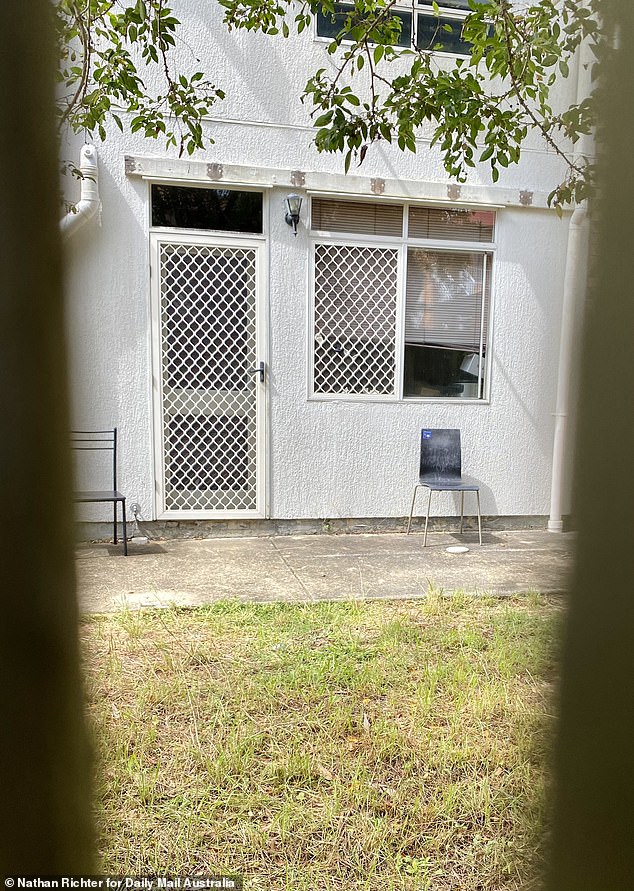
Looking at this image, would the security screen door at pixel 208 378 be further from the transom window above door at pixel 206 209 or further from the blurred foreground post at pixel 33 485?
the blurred foreground post at pixel 33 485

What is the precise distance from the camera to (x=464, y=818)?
1.75 metres

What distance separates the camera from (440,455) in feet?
17.3

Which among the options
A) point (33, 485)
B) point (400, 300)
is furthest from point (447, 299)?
point (33, 485)

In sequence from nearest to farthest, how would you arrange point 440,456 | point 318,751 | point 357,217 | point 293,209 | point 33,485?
1. point 33,485
2. point 318,751
3. point 293,209
4. point 357,217
5. point 440,456

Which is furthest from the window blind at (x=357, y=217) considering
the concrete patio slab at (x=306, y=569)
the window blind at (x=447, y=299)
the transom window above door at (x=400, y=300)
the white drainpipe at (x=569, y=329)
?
the white drainpipe at (x=569, y=329)

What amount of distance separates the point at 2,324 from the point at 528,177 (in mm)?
5875

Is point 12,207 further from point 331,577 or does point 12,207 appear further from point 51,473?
point 331,577

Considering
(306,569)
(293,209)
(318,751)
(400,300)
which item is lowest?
(306,569)

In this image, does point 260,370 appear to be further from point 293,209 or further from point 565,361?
point 565,361

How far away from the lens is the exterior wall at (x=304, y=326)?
468cm

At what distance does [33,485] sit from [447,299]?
17.7 feet

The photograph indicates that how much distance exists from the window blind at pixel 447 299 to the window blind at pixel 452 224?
146 mm

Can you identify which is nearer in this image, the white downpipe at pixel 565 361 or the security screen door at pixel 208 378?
the white downpipe at pixel 565 361

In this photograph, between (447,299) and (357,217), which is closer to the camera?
(357,217)
